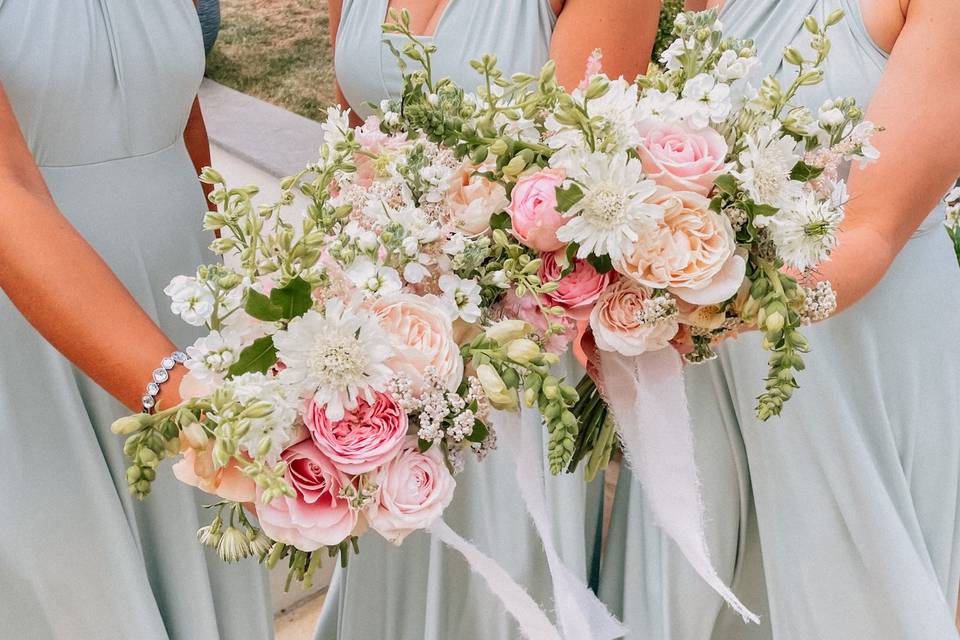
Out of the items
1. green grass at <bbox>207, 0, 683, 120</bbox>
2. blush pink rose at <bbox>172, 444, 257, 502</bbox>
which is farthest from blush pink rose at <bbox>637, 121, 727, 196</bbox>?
green grass at <bbox>207, 0, 683, 120</bbox>

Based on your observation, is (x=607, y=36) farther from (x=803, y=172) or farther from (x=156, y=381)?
(x=156, y=381)

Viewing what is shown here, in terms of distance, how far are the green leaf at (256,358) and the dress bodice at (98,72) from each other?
0.87m

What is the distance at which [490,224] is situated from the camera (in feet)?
3.57

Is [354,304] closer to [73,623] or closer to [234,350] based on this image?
[234,350]

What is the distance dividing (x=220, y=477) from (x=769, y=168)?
27.9 inches

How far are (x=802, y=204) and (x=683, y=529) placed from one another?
426 mm

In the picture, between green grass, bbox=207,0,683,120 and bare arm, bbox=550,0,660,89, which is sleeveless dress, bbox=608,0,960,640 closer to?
bare arm, bbox=550,0,660,89

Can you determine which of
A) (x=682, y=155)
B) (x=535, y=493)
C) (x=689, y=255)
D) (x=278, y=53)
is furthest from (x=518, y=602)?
(x=278, y=53)

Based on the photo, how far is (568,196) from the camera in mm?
971

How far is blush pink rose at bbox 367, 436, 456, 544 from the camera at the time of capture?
3.05 feet

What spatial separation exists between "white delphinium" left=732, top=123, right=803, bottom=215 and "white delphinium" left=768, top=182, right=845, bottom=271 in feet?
0.05

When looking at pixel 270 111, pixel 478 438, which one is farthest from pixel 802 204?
pixel 270 111

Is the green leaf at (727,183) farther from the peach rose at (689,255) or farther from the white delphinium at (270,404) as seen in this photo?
the white delphinium at (270,404)

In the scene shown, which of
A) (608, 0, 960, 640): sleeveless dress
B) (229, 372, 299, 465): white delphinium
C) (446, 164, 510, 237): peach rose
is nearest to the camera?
(229, 372, 299, 465): white delphinium
